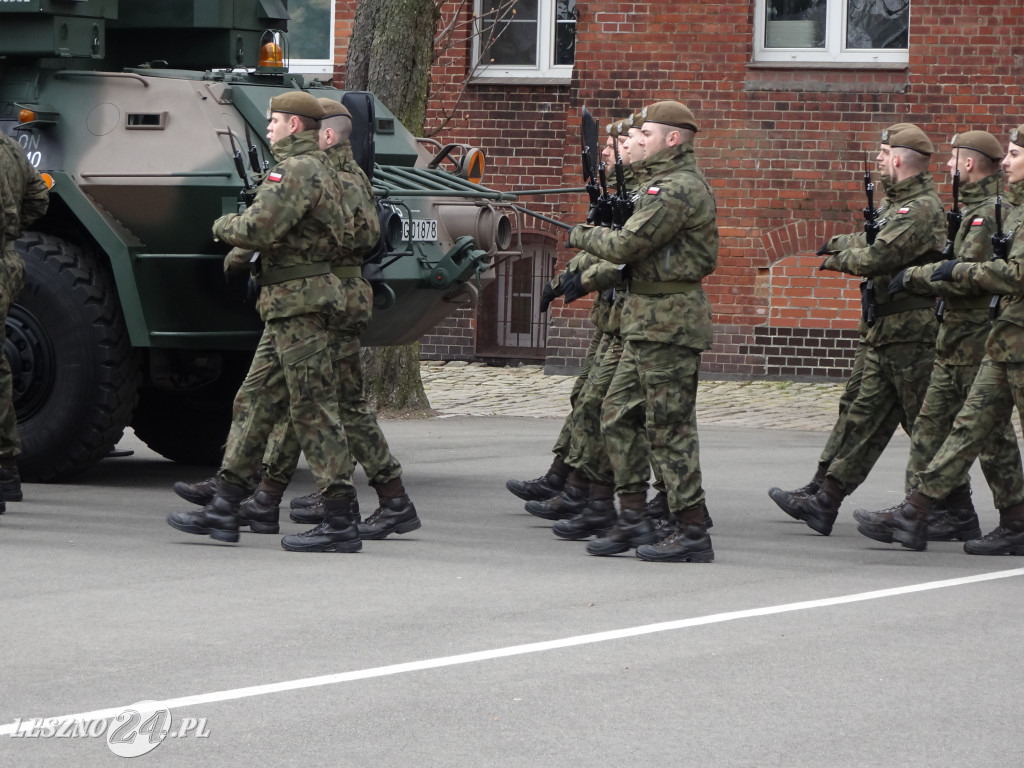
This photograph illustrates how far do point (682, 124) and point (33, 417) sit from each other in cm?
387

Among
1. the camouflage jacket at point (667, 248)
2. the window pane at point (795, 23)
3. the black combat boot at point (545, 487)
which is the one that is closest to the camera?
the camouflage jacket at point (667, 248)

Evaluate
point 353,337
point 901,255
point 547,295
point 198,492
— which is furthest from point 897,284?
point 198,492

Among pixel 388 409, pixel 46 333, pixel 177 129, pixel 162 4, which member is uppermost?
pixel 162 4

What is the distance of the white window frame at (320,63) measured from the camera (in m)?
18.9

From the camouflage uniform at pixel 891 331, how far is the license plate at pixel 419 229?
230 centimetres

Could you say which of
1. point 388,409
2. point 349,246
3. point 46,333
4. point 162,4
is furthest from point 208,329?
point 388,409

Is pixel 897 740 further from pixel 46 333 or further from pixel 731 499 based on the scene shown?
pixel 46 333

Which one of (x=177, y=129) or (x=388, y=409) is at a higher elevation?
(x=177, y=129)

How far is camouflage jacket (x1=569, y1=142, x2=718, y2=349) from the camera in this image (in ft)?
25.6

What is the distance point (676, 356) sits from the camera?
7.94 metres

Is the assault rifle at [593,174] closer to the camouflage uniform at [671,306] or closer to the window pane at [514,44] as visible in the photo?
the camouflage uniform at [671,306]

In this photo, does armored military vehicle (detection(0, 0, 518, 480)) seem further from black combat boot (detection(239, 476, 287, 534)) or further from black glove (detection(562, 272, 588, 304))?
black combat boot (detection(239, 476, 287, 534))

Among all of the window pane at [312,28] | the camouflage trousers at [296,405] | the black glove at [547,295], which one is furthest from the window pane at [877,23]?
the camouflage trousers at [296,405]

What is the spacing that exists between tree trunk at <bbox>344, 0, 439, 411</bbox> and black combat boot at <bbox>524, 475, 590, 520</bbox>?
16.1 feet
